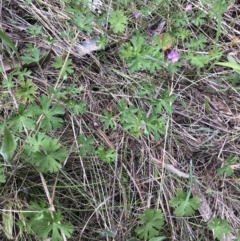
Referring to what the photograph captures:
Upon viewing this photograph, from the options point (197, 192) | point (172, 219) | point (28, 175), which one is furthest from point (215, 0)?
point (28, 175)

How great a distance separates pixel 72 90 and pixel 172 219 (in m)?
0.71

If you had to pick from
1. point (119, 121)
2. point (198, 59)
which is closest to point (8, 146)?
point (119, 121)

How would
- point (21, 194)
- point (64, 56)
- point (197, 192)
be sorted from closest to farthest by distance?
point (21, 194)
point (197, 192)
point (64, 56)

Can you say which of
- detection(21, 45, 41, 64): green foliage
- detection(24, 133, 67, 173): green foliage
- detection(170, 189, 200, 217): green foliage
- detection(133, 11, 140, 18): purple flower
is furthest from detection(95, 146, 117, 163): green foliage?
detection(133, 11, 140, 18): purple flower

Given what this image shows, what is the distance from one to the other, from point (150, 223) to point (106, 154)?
13.1 inches

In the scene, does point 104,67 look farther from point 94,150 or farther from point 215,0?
point 215,0

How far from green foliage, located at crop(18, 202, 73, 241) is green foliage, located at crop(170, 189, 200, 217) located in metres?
0.43

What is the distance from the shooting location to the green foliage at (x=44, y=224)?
5.19 ft

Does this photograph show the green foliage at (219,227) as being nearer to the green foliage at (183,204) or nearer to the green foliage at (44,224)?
the green foliage at (183,204)

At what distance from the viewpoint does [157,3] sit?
228 cm

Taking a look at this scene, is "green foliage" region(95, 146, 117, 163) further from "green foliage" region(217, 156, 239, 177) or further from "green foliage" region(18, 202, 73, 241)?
"green foliage" region(217, 156, 239, 177)

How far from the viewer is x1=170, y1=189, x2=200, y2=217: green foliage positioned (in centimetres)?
173

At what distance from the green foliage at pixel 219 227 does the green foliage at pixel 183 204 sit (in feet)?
0.29

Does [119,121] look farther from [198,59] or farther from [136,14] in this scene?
[136,14]
